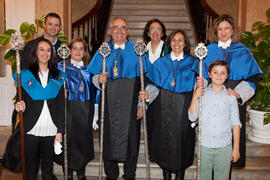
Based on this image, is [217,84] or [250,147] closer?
[217,84]

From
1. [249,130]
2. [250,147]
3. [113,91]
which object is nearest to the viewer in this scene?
[113,91]

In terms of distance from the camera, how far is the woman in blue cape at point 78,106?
3.71m

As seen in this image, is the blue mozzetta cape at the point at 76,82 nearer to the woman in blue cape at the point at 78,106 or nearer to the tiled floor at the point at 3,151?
the woman in blue cape at the point at 78,106

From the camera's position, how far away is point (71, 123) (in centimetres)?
374

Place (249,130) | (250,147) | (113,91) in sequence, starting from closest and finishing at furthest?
1. (113,91)
2. (250,147)
3. (249,130)

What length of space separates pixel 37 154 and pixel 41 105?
58cm

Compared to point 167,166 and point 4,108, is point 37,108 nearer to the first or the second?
point 167,166

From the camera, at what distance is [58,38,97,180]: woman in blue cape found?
146 inches

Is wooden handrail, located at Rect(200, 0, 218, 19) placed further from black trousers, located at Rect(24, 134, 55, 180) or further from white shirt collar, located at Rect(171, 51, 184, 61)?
black trousers, located at Rect(24, 134, 55, 180)

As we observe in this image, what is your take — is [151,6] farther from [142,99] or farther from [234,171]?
[142,99]

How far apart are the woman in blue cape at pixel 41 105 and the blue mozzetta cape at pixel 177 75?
3.80 ft

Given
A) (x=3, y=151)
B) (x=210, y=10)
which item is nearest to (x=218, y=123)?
(x=3, y=151)

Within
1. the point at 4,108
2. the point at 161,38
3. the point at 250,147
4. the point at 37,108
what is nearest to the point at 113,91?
the point at 37,108

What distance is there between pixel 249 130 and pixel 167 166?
2571mm
